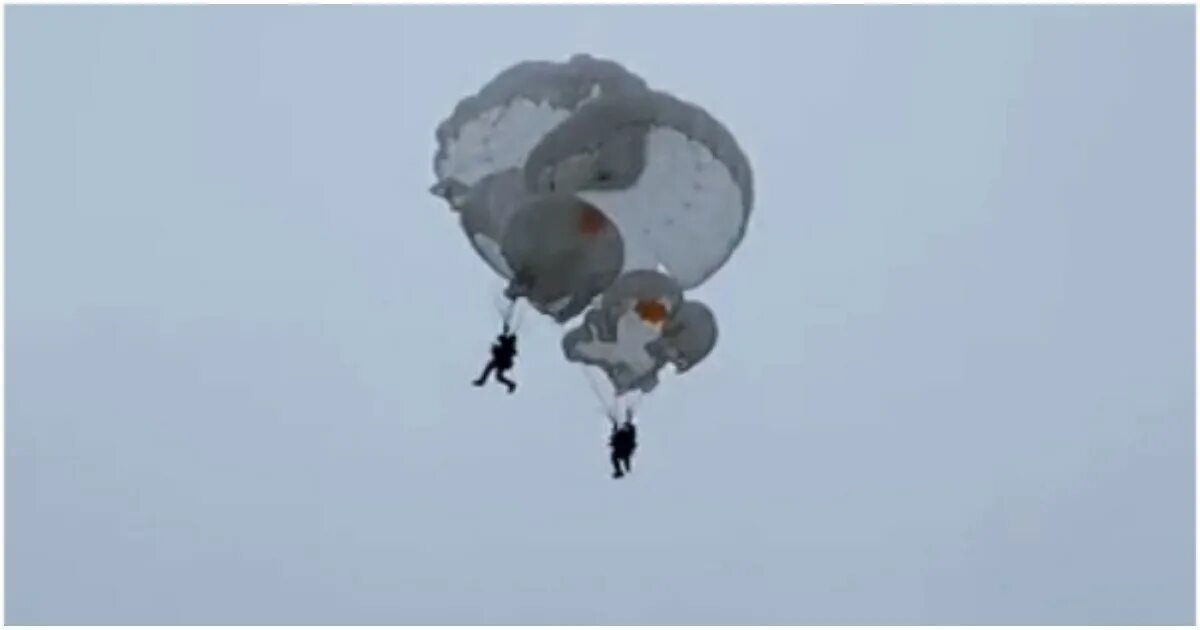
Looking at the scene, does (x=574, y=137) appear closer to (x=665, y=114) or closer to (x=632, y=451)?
(x=665, y=114)

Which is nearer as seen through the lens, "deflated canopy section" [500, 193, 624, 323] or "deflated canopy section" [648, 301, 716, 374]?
"deflated canopy section" [500, 193, 624, 323]

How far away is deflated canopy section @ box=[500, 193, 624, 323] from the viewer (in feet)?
102

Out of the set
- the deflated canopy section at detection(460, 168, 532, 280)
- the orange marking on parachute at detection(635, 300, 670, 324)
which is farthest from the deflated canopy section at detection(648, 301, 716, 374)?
the deflated canopy section at detection(460, 168, 532, 280)

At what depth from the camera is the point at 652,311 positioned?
104 feet

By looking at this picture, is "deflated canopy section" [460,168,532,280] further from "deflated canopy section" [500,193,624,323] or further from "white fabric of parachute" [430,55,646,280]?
"deflated canopy section" [500,193,624,323]

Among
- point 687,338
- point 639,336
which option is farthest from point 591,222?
point 687,338

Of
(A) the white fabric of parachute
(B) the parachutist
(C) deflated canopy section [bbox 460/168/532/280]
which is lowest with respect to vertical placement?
(B) the parachutist

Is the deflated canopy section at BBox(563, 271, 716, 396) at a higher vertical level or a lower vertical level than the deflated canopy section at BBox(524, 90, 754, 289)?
lower

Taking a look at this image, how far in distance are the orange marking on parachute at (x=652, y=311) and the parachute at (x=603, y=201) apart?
18 mm

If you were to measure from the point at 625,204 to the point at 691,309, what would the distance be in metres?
1.24

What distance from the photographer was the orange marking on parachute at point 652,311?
31.6 meters

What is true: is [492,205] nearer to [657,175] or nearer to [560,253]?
[560,253]

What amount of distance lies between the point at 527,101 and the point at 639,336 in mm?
2347

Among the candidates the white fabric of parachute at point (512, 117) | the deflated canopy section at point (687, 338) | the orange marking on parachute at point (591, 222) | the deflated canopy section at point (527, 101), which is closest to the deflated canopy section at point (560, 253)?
the orange marking on parachute at point (591, 222)
